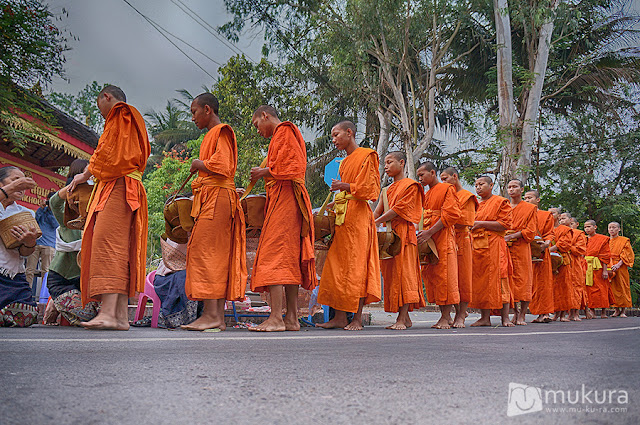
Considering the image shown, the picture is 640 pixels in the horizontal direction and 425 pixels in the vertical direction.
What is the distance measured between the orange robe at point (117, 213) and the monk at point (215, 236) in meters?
0.48

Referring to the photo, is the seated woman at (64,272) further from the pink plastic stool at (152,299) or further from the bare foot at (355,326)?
the bare foot at (355,326)

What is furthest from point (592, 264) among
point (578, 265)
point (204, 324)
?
point (204, 324)

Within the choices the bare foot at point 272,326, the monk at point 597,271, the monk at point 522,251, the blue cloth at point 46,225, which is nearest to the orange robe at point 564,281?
the monk at point 522,251

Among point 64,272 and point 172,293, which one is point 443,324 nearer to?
point 172,293

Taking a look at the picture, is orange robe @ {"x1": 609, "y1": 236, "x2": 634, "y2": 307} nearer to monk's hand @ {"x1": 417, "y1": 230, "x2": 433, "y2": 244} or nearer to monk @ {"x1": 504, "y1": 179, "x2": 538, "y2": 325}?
monk @ {"x1": 504, "y1": 179, "x2": 538, "y2": 325}

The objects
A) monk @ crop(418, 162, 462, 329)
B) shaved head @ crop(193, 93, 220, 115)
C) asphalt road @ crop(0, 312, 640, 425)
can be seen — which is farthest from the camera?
monk @ crop(418, 162, 462, 329)

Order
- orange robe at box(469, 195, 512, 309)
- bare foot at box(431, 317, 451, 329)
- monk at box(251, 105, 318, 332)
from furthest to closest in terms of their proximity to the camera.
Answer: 1. orange robe at box(469, 195, 512, 309)
2. bare foot at box(431, 317, 451, 329)
3. monk at box(251, 105, 318, 332)

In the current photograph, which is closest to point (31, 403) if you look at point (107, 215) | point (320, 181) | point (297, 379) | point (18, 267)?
point (297, 379)

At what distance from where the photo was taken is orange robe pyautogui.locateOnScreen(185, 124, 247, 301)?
491 centimetres

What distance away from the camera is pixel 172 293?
5988mm

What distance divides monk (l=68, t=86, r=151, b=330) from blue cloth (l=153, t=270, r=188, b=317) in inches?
52.5

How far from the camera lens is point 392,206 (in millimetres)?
6383

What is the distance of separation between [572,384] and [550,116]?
18029 mm

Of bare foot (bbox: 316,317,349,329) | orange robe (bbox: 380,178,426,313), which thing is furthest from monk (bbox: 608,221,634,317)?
bare foot (bbox: 316,317,349,329)
